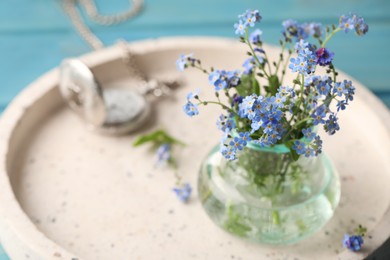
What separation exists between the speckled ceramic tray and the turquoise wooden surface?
6.1 inches

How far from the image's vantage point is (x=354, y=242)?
791 millimetres

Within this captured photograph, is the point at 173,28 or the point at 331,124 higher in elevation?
the point at 331,124

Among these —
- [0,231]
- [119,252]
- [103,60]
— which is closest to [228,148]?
[119,252]

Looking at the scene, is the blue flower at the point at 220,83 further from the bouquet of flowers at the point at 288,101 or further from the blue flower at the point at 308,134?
the blue flower at the point at 308,134

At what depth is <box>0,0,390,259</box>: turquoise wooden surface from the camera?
1.22 metres

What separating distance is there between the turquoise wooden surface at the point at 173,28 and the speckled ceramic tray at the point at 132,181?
0.51 ft

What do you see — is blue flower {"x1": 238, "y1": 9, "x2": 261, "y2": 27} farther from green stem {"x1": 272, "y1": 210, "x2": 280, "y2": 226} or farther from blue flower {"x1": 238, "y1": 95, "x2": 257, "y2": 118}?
green stem {"x1": 272, "y1": 210, "x2": 280, "y2": 226}

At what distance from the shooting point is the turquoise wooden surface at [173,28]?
48.0 inches

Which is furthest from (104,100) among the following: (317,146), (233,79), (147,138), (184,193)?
(317,146)

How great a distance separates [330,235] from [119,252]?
0.27 m

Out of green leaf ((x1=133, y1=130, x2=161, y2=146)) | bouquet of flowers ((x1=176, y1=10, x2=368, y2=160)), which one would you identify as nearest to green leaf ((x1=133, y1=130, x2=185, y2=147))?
green leaf ((x1=133, y1=130, x2=161, y2=146))

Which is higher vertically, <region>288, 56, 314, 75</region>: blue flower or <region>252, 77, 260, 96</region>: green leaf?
<region>288, 56, 314, 75</region>: blue flower

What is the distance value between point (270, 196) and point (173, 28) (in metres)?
0.60

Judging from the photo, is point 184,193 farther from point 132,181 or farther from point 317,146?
point 317,146
